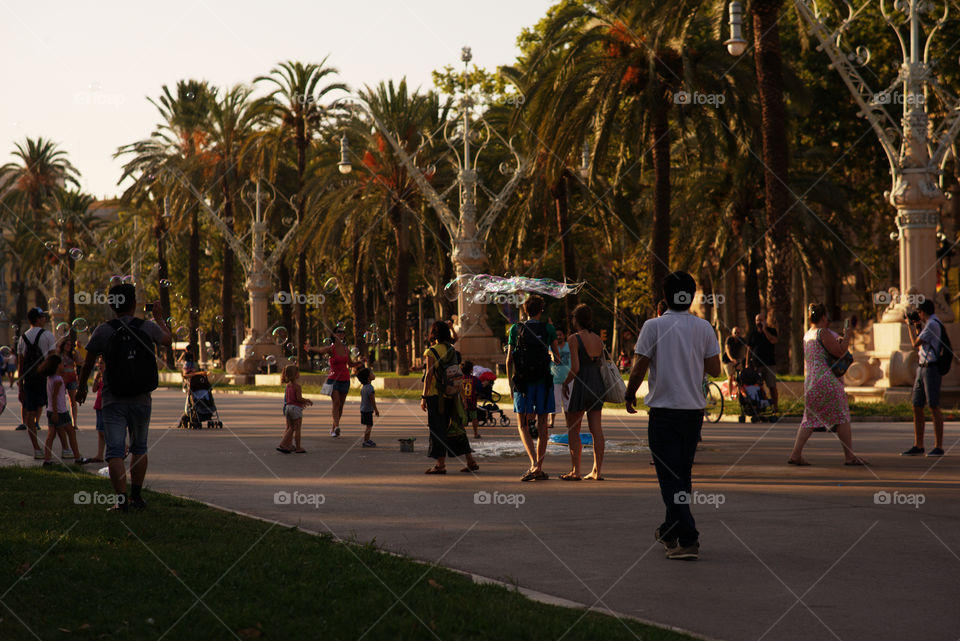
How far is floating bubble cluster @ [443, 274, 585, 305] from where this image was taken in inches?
885

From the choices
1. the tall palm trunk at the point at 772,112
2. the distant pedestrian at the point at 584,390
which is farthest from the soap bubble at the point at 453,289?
the distant pedestrian at the point at 584,390

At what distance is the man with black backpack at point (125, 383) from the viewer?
9.10 metres

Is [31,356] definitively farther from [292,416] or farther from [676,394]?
[676,394]

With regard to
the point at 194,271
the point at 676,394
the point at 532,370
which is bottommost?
the point at 532,370

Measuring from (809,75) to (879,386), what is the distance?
18.9 m

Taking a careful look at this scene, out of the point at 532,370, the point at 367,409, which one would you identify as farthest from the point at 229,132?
the point at 532,370

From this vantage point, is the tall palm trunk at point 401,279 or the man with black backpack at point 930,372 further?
the tall palm trunk at point 401,279

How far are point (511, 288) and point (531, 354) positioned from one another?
1164cm

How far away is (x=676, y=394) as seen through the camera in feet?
25.5

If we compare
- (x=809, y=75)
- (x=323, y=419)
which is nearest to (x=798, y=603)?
(x=323, y=419)

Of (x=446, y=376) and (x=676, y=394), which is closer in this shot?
(x=676, y=394)

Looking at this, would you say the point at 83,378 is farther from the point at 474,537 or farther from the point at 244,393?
the point at 244,393

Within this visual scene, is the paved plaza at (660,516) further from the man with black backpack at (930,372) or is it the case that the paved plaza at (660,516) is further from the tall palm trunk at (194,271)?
the tall palm trunk at (194,271)

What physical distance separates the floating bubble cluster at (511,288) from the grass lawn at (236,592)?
1279 centimetres
